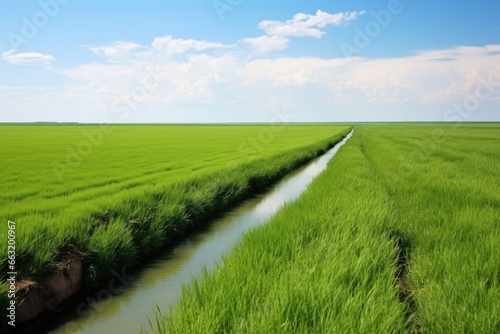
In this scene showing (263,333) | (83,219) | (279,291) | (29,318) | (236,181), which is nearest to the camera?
(263,333)

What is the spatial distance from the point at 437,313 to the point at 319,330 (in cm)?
98

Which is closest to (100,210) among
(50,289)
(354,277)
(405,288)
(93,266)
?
(93,266)

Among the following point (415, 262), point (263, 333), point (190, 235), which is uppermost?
point (263, 333)

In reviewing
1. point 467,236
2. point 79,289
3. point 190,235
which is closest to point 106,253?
point 79,289

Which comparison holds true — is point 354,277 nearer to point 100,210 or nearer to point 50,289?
point 50,289

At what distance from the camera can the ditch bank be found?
3.46 m

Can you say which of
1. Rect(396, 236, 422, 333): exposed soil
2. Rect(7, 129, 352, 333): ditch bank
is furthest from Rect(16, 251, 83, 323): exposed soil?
Rect(396, 236, 422, 333): exposed soil

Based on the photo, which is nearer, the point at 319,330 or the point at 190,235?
the point at 319,330

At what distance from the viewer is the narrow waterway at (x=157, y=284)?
3.59 metres

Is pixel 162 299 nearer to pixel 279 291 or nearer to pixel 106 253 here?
pixel 106 253

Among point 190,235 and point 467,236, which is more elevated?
point 467,236

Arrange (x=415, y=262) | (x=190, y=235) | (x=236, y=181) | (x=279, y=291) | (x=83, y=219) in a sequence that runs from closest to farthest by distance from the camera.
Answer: (x=279, y=291) < (x=415, y=262) < (x=83, y=219) < (x=190, y=235) < (x=236, y=181)

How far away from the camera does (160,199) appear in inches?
263

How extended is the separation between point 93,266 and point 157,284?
769mm
